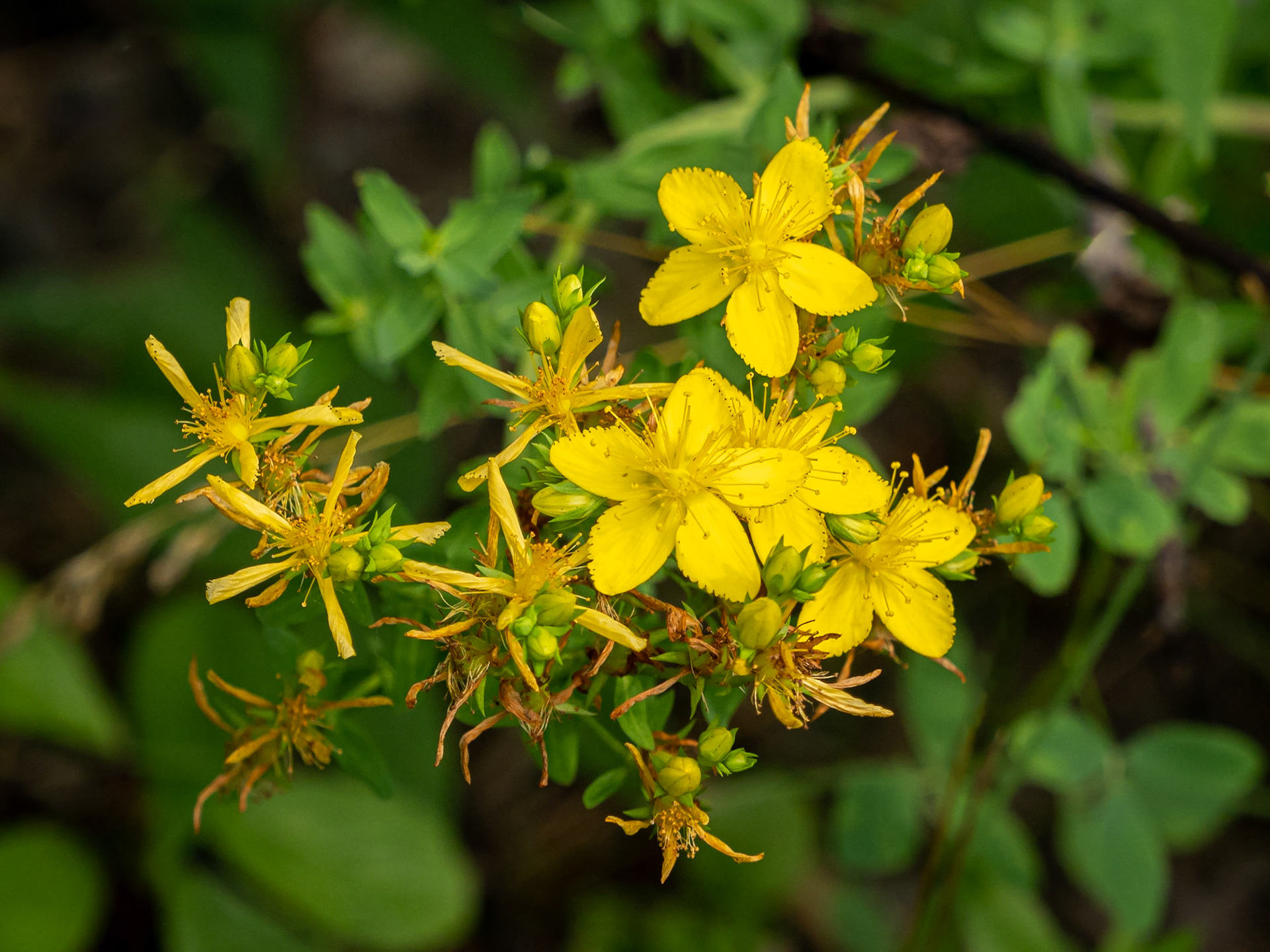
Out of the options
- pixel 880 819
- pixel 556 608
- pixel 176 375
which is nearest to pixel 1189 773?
pixel 880 819

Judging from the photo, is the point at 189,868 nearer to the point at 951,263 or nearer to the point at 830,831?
the point at 830,831

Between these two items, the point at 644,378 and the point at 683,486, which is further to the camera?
the point at 644,378

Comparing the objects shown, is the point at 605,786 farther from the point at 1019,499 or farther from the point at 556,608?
the point at 1019,499

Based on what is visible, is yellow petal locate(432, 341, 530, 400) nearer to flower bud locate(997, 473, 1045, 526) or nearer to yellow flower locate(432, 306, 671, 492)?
yellow flower locate(432, 306, 671, 492)

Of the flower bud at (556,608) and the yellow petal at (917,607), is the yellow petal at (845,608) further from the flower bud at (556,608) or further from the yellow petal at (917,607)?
the flower bud at (556,608)

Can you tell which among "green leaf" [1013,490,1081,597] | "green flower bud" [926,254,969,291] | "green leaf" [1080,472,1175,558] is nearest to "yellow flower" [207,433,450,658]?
"green flower bud" [926,254,969,291]

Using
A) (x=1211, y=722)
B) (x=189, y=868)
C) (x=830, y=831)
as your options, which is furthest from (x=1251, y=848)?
(x=189, y=868)
